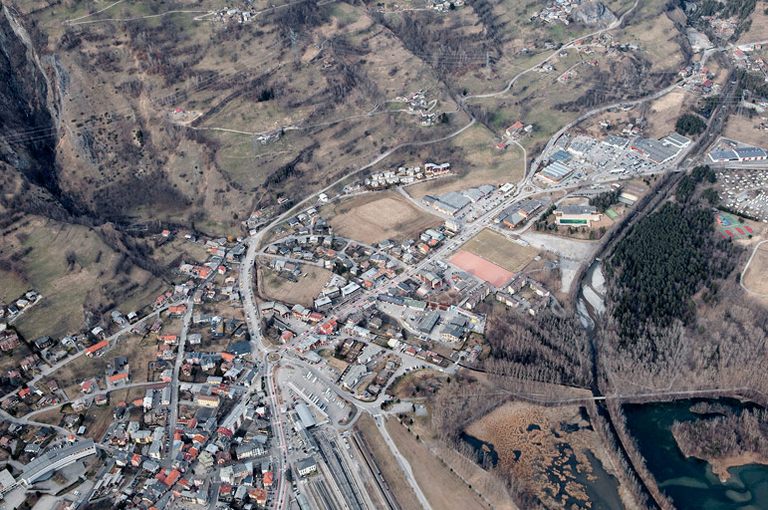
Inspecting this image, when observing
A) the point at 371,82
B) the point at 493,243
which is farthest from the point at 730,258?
the point at 371,82

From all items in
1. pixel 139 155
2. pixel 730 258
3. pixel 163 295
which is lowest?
pixel 730 258

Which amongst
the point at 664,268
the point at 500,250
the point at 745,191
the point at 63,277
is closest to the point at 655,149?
the point at 745,191

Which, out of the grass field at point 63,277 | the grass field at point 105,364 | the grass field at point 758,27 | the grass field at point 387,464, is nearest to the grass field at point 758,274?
the grass field at point 387,464

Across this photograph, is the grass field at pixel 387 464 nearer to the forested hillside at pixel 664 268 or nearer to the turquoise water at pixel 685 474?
the turquoise water at pixel 685 474

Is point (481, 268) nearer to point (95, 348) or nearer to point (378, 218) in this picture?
point (378, 218)

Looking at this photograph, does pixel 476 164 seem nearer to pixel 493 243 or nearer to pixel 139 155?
pixel 493 243

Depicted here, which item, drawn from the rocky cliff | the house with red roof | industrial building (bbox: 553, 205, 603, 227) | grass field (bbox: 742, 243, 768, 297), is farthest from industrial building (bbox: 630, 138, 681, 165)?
the rocky cliff

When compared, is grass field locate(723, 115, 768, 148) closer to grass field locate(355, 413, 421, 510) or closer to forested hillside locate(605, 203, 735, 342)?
forested hillside locate(605, 203, 735, 342)
